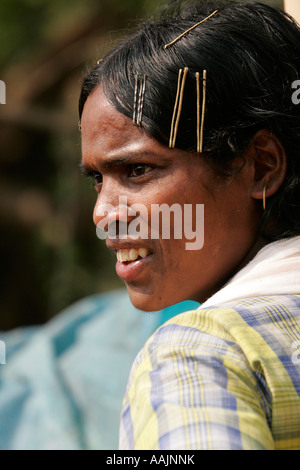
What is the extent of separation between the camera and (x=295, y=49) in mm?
1521

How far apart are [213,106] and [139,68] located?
0.20 meters

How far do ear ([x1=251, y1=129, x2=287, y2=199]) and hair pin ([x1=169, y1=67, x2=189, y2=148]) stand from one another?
204 millimetres

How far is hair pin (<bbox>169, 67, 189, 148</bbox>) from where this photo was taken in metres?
1.37

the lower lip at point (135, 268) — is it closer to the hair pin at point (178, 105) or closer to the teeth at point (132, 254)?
the teeth at point (132, 254)

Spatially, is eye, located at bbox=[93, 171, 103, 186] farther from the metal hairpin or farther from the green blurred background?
the green blurred background

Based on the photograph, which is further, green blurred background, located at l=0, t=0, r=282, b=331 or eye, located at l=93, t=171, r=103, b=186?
green blurred background, located at l=0, t=0, r=282, b=331

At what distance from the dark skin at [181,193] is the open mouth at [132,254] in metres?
0.01

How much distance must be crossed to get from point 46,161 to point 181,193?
4.58 metres

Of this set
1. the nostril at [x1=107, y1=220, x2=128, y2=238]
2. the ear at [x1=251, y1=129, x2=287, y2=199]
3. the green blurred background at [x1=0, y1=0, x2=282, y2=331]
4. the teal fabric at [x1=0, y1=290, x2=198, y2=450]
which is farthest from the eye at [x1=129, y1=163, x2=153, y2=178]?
the green blurred background at [x1=0, y1=0, x2=282, y2=331]

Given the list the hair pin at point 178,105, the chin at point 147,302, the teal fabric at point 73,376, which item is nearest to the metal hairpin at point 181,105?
the hair pin at point 178,105

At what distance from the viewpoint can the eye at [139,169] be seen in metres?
A: 1.41

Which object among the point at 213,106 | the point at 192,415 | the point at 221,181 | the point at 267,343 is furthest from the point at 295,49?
the point at 192,415

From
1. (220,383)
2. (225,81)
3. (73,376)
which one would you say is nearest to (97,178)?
(225,81)

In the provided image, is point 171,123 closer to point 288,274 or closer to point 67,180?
point 288,274
